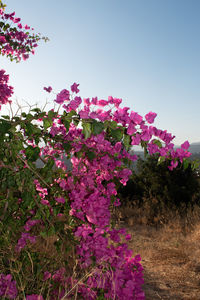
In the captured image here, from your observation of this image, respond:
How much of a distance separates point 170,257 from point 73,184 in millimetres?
3142

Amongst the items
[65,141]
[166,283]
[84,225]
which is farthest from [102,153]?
[166,283]

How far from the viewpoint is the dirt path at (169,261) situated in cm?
353

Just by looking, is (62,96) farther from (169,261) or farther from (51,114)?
(169,261)

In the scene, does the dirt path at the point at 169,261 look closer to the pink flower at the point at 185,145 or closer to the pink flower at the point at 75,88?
the pink flower at the point at 185,145

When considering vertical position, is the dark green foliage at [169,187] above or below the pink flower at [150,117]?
below

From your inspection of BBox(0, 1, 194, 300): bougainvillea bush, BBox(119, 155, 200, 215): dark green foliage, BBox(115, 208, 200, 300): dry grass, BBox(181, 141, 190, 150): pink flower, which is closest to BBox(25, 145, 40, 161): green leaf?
BBox(0, 1, 194, 300): bougainvillea bush

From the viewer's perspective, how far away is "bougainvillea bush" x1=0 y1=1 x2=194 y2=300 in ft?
5.75

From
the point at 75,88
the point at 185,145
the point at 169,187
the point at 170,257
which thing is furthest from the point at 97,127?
the point at 169,187

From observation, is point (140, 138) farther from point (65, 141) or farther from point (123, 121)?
point (65, 141)

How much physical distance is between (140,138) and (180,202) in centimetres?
601

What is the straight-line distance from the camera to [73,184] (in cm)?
238

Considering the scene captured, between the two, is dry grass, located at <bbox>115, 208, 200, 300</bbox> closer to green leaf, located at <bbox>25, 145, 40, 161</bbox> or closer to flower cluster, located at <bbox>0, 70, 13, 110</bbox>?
green leaf, located at <bbox>25, 145, 40, 161</bbox>

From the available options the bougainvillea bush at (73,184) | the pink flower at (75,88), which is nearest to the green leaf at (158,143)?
the bougainvillea bush at (73,184)

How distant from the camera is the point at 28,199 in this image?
1.77m
